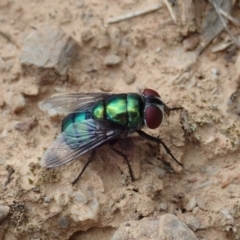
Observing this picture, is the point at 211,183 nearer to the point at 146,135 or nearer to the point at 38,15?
the point at 146,135

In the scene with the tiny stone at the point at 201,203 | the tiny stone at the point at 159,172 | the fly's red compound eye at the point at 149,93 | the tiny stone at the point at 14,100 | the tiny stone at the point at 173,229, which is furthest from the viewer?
the tiny stone at the point at 14,100

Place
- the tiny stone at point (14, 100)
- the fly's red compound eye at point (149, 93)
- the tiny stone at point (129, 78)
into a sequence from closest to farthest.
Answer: the fly's red compound eye at point (149, 93)
the tiny stone at point (14, 100)
the tiny stone at point (129, 78)

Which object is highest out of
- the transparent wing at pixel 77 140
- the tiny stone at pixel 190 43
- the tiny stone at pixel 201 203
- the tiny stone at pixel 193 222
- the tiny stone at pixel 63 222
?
the tiny stone at pixel 190 43

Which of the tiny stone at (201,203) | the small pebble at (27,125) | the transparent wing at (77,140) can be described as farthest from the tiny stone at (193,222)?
the small pebble at (27,125)

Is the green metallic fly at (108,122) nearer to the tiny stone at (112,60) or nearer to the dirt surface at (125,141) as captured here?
the dirt surface at (125,141)

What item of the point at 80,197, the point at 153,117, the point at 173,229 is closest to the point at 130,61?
the point at 153,117

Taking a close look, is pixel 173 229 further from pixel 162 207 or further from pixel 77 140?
pixel 77 140

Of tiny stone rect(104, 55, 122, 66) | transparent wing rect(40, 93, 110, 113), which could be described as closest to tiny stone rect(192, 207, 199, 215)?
transparent wing rect(40, 93, 110, 113)

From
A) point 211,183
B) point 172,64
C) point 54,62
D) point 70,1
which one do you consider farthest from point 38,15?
point 211,183
